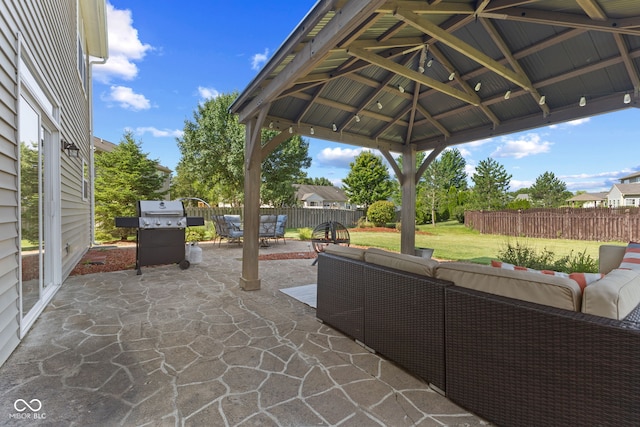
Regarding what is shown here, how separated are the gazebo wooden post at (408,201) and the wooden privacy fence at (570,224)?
334 inches

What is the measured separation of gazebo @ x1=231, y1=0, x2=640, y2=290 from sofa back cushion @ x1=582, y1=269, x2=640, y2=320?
80.1 inches

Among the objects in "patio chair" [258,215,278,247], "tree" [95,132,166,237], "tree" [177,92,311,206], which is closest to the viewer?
"patio chair" [258,215,278,247]

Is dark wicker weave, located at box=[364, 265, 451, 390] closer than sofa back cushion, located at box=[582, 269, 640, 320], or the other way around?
sofa back cushion, located at box=[582, 269, 640, 320]

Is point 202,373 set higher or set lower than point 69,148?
lower

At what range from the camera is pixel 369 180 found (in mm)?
22719

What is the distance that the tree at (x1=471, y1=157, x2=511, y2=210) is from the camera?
18.7 m

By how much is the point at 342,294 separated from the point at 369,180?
67.1 feet

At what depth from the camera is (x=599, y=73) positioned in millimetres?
3770

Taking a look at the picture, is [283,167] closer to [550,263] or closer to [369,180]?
[369,180]

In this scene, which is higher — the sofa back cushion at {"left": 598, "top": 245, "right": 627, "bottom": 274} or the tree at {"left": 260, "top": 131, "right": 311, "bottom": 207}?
the tree at {"left": 260, "top": 131, "right": 311, "bottom": 207}

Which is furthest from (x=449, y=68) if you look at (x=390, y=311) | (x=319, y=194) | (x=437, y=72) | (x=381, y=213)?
(x=319, y=194)

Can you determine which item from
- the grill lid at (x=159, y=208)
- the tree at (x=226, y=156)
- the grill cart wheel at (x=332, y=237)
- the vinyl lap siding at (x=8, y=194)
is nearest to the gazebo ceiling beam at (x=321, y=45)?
the vinyl lap siding at (x=8, y=194)

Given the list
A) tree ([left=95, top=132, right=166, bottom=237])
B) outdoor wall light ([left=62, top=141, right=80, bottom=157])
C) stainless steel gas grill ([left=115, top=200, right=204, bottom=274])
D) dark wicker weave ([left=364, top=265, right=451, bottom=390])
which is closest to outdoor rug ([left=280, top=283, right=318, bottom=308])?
dark wicker weave ([left=364, top=265, right=451, bottom=390])

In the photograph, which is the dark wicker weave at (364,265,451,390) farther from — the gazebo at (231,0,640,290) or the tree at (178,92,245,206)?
the tree at (178,92,245,206)
